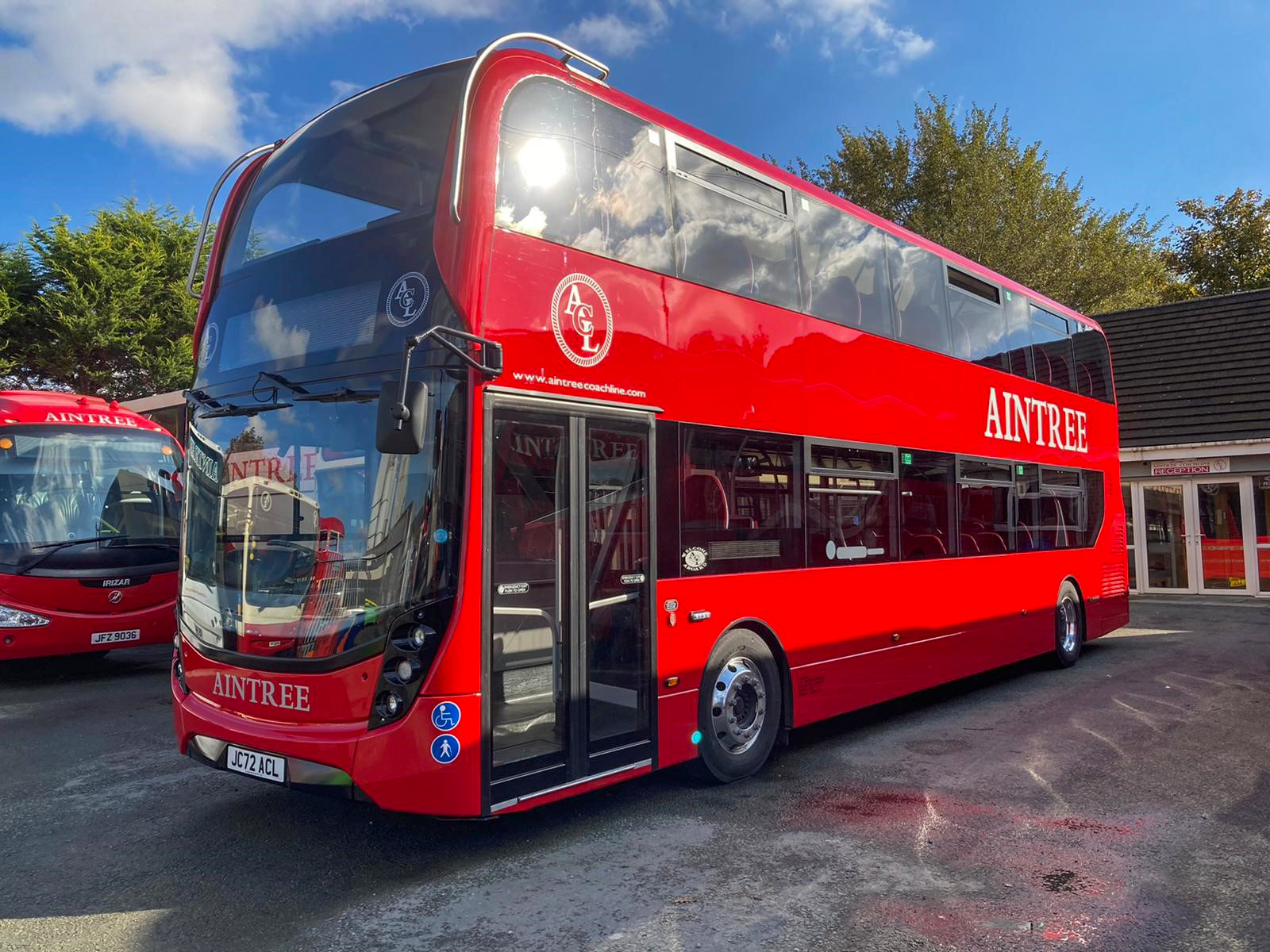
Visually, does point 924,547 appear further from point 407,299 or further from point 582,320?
point 407,299

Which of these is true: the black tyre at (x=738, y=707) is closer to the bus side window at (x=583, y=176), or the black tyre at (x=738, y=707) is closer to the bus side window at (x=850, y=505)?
the bus side window at (x=850, y=505)

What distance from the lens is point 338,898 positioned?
4152mm

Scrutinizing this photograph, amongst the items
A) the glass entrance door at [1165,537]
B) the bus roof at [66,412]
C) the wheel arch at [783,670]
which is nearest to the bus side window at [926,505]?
the wheel arch at [783,670]

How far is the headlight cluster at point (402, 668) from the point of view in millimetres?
4305

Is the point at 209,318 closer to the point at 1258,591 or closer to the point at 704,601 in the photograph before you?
the point at 704,601

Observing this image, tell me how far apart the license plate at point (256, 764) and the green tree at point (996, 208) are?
2960 centimetres

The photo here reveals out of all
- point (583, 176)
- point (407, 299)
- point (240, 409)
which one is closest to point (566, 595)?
point (407, 299)

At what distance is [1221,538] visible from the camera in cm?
1877

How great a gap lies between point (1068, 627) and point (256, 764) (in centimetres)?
962

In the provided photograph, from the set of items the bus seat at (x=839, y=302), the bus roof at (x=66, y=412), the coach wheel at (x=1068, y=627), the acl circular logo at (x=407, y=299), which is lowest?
the coach wheel at (x=1068, y=627)

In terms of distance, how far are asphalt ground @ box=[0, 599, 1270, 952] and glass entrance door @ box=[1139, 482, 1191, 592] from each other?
43.6ft

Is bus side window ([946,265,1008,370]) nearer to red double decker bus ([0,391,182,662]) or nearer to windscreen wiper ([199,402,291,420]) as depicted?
windscreen wiper ([199,402,291,420])

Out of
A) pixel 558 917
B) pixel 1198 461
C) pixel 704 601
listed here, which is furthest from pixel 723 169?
pixel 1198 461

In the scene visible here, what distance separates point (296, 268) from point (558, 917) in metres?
3.53
